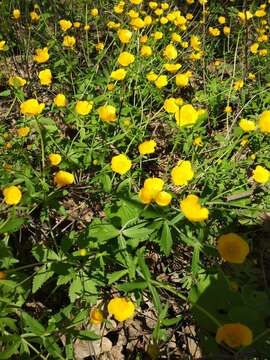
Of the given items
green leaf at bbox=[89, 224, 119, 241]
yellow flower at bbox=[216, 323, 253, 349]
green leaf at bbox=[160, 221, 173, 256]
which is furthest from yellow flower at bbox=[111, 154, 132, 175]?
yellow flower at bbox=[216, 323, 253, 349]

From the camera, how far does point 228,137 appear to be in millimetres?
2701

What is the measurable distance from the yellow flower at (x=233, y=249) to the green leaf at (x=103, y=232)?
53 centimetres

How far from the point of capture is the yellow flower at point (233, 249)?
1.54 meters

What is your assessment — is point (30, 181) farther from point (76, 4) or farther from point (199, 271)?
point (76, 4)

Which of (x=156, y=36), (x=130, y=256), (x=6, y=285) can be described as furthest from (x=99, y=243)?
(x=156, y=36)

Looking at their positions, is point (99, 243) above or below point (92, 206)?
above

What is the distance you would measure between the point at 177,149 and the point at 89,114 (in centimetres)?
85

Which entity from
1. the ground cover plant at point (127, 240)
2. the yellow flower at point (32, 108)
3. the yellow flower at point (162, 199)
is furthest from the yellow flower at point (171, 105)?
the yellow flower at point (162, 199)

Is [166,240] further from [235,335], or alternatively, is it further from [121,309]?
[235,335]

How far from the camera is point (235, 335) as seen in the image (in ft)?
4.28

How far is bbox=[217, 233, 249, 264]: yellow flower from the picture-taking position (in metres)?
1.54

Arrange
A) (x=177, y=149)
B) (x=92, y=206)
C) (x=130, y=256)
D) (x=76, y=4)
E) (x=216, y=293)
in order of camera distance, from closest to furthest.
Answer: (x=216, y=293) < (x=130, y=256) < (x=92, y=206) < (x=177, y=149) < (x=76, y=4)

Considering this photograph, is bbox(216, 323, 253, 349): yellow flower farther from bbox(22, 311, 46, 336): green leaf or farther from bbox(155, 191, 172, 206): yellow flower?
bbox(22, 311, 46, 336): green leaf

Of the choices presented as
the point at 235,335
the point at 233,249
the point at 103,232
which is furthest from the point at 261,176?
the point at 235,335
